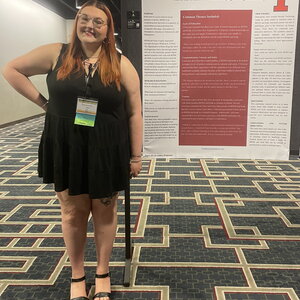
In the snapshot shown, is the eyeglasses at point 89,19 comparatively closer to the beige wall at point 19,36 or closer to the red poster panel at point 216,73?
the red poster panel at point 216,73

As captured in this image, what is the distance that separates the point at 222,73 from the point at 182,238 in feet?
5.00

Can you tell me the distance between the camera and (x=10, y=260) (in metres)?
2.11

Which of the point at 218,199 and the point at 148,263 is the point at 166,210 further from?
the point at 148,263

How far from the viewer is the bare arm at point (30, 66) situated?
1432 millimetres

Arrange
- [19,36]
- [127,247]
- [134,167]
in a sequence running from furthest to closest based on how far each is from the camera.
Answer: [19,36] → [127,247] → [134,167]

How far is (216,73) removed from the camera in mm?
3082

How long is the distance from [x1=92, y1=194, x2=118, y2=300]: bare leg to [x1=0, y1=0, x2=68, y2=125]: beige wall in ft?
20.3

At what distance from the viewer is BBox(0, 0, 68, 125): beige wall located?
714cm

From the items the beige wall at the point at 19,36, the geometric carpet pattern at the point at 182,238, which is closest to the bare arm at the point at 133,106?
the geometric carpet pattern at the point at 182,238

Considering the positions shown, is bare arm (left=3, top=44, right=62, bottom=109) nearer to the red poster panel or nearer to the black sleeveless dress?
the black sleeveless dress

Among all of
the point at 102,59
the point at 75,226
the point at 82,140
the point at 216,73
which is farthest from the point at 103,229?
the point at 216,73

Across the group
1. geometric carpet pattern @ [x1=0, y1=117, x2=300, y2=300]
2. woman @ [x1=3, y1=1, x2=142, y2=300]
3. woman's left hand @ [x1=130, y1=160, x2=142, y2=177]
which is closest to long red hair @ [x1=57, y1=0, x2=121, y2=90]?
woman @ [x1=3, y1=1, x2=142, y2=300]

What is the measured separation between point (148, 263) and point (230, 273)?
0.47 meters

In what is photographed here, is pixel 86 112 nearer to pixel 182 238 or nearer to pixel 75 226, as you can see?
pixel 75 226
